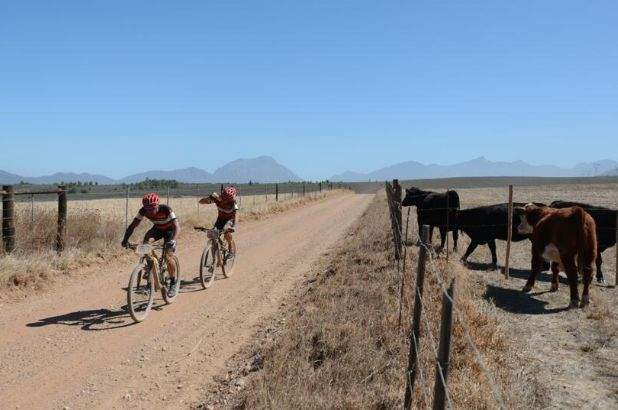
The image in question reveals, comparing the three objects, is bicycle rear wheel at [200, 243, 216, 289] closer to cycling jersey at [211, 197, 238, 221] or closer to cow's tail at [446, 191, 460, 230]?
cycling jersey at [211, 197, 238, 221]

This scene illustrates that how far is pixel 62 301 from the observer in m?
9.02

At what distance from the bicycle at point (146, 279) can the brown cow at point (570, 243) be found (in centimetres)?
677

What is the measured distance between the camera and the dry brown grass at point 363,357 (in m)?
4.80

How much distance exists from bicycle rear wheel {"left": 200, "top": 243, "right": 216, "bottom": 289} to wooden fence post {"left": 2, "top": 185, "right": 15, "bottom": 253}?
4303mm

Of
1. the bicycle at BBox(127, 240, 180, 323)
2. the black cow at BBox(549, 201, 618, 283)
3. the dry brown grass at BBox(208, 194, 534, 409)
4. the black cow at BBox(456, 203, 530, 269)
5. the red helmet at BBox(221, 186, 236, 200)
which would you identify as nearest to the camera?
the dry brown grass at BBox(208, 194, 534, 409)

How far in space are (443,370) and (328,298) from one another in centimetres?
577

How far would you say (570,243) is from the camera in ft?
29.2

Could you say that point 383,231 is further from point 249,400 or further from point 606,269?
point 249,400

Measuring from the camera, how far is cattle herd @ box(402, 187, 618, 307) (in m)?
8.82

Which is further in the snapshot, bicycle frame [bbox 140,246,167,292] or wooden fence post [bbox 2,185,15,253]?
wooden fence post [bbox 2,185,15,253]

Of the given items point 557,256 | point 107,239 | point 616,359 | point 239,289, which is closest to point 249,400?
point 616,359

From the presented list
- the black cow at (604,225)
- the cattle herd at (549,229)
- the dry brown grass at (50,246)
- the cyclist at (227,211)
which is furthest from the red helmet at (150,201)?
the black cow at (604,225)

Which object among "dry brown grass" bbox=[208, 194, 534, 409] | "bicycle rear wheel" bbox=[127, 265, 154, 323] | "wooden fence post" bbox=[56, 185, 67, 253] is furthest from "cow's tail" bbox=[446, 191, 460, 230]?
"wooden fence post" bbox=[56, 185, 67, 253]

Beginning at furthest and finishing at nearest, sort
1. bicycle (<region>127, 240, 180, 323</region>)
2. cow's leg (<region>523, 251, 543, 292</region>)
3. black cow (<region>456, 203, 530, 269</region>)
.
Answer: black cow (<region>456, 203, 530, 269</region>), cow's leg (<region>523, 251, 543, 292</region>), bicycle (<region>127, 240, 180, 323</region>)
